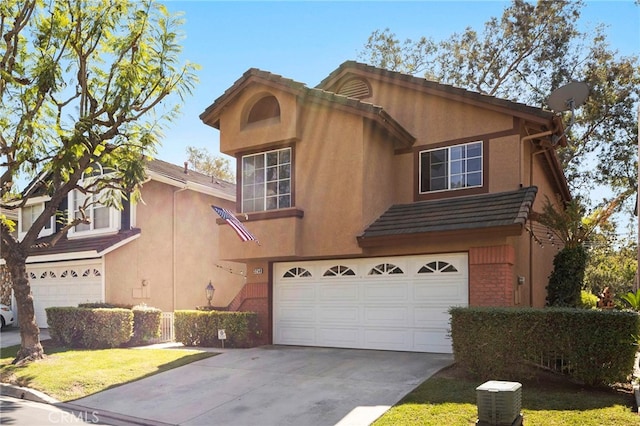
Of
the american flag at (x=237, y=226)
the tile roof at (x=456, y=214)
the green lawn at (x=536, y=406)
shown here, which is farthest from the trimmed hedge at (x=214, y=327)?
the green lawn at (x=536, y=406)

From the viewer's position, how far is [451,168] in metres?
13.8

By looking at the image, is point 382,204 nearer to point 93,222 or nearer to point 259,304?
point 259,304

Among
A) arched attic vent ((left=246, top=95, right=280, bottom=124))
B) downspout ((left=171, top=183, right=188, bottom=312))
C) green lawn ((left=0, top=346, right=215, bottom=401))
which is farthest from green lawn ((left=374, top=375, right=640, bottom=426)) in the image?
downspout ((left=171, top=183, right=188, bottom=312))

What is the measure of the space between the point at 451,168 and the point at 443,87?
210 cm

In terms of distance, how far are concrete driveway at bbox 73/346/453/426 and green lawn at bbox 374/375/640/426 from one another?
0.43 m

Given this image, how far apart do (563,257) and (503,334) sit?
498 centimetres

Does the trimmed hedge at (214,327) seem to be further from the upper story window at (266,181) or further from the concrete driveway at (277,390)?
the upper story window at (266,181)

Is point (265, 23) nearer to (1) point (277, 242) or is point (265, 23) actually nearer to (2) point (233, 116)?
(2) point (233, 116)

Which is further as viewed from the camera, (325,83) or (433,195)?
(325,83)

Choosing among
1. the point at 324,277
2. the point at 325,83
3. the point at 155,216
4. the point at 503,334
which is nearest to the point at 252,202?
the point at 324,277

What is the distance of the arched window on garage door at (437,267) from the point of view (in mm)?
12562

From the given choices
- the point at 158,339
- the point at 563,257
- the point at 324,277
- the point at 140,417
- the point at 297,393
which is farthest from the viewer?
the point at 158,339

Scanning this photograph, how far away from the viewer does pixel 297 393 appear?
9523mm

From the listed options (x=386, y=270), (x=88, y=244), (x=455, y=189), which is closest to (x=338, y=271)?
(x=386, y=270)
